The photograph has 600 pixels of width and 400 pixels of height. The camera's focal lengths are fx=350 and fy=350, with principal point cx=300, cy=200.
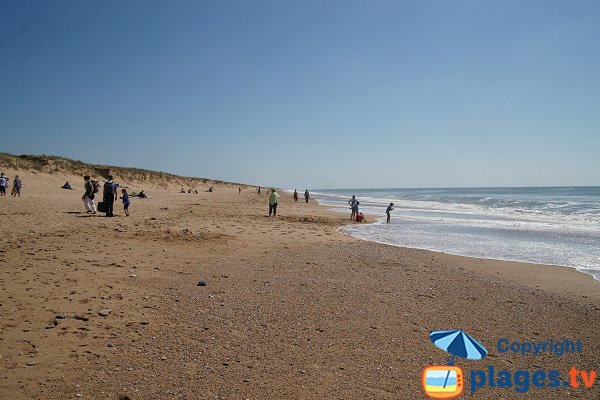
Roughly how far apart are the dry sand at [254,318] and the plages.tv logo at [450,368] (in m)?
0.12

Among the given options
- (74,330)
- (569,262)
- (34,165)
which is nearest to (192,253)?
(74,330)

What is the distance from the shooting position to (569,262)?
35.3 ft

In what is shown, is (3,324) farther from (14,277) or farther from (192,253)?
(192,253)

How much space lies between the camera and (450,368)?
4.37m

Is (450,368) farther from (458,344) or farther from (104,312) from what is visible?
(104,312)

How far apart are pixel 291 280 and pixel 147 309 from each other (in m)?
3.08

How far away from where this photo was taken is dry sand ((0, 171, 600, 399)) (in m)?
3.75

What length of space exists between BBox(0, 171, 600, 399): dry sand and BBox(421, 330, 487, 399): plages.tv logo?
0.12 meters

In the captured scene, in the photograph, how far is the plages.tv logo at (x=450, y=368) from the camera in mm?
3951

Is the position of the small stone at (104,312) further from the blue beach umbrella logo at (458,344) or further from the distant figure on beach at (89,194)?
the distant figure on beach at (89,194)

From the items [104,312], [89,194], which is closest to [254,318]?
[104,312]

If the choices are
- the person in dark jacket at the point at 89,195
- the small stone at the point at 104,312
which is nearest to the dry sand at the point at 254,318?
the small stone at the point at 104,312

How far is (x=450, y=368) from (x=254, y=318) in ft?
9.26

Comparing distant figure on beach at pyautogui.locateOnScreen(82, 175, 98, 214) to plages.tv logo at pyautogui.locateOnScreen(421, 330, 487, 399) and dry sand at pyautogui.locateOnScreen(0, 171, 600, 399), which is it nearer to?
dry sand at pyautogui.locateOnScreen(0, 171, 600, 399)
